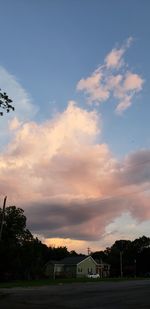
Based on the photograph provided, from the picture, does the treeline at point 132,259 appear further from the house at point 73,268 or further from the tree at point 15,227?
the tree at point 15,227

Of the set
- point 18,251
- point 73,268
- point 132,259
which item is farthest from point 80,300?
point 132,259

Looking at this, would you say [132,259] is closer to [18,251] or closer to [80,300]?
[18,251]

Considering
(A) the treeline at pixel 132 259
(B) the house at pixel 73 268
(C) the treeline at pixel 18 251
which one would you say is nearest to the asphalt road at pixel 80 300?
(C) the treeline at pixel 18 251

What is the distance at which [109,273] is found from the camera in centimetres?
14538

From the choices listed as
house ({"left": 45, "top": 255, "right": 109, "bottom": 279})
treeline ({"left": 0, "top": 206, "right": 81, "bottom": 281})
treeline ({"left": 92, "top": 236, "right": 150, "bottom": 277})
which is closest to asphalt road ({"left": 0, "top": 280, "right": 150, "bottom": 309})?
treeline ({"left": 0, "top": 206, "right": 81, "bottom": 281})

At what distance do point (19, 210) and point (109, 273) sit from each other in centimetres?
6663

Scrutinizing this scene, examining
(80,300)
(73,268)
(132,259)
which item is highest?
(132,259)

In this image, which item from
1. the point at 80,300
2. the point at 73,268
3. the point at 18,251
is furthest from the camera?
the point at 73,268

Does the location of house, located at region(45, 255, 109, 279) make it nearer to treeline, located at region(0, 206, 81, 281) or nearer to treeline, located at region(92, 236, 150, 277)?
treeline, located at region(92, 236, 150, 277)

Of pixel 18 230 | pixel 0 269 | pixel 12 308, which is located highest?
pixel 18 230

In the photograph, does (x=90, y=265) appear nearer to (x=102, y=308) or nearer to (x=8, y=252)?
(x=8, y=252)

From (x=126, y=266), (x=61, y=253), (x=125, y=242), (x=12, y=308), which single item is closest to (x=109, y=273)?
(x=126, y=266)

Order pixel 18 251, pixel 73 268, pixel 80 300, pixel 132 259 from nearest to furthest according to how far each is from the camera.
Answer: pixel 80 300, pixel 18 251, pixel 73 268, pixel 132 259

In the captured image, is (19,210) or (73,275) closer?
(19,210)
